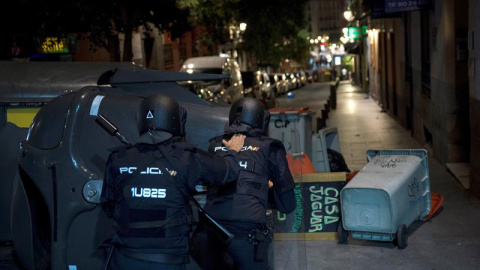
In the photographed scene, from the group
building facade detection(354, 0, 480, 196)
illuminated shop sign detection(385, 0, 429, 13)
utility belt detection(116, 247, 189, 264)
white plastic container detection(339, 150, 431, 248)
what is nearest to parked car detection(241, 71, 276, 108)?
building facade detection(354, 0, 480, 196)

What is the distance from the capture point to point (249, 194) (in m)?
5.08

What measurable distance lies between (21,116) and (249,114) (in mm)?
3024

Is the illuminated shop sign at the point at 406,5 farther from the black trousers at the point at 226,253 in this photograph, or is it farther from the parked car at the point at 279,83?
the parked car at the point at 279,83

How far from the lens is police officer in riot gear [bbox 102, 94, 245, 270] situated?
14.6 ft

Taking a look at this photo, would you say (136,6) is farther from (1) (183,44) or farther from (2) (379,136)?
(1) (183,44)

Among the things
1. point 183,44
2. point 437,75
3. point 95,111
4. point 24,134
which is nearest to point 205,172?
point 95,111

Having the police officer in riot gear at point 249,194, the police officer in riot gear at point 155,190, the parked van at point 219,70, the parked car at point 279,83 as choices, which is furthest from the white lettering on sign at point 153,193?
the parked car at point 279,83

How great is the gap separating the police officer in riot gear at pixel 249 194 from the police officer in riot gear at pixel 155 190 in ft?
1.36

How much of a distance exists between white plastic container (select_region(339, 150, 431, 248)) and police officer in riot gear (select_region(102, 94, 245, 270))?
3.38 m

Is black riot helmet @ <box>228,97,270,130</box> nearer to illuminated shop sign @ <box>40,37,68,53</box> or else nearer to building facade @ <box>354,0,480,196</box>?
building facade @ <box>354,0,480,196</box>

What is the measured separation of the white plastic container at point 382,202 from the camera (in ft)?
25.2

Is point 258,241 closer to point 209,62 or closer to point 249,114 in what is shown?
point 249,114

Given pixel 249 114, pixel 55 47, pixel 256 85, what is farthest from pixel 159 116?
pixel 256 85

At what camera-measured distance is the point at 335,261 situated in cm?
764
